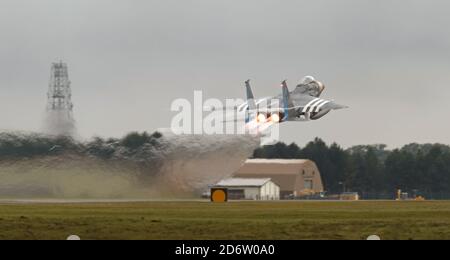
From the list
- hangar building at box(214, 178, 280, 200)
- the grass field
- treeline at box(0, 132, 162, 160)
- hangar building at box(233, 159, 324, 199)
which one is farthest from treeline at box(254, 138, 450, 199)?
the grass field

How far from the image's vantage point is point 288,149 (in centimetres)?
15938

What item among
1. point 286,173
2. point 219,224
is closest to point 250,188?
point 286,173

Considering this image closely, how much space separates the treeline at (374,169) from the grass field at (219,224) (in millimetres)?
90489

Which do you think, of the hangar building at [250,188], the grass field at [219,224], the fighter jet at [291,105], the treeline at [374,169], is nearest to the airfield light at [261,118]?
the fighter jet at [291,105]

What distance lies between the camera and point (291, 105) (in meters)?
99.5

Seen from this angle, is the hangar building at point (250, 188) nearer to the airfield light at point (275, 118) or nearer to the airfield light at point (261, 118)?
the airfield light at point (275, 118)

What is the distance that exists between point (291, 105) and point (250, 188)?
118ft

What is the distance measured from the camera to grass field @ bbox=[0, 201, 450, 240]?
4931 cm

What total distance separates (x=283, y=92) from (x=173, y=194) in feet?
71.4

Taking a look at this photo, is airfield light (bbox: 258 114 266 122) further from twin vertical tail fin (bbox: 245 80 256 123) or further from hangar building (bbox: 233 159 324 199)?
hangar building (bbox: 233 159 324 199)

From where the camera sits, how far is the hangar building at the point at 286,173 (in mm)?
141000

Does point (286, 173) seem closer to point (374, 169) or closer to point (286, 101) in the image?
point (374, 169)
